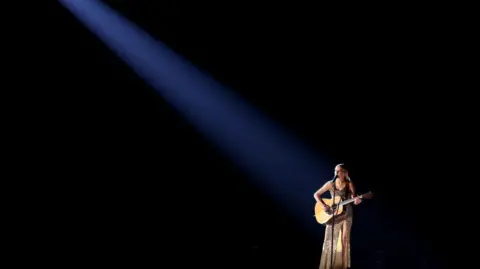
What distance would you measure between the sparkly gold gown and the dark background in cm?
156

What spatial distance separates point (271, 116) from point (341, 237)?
2889mm

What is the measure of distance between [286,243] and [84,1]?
5161mm

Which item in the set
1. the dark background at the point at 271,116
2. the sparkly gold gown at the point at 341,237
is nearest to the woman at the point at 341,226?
the sparkly gold gown at the point at 341,237

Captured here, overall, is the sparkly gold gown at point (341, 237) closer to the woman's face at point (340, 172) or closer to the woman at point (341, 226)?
the woman at point (341, 226)

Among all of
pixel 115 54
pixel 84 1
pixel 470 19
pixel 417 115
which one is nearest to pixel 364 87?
pixel 417 115

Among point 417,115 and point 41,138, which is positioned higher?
point 417,115

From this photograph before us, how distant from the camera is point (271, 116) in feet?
25.4

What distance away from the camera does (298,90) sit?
7.50 metres

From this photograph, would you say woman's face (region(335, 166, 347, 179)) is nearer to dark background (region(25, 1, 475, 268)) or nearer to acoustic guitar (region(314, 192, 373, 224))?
acoustic guitar (region(314, 192, 373, 224))

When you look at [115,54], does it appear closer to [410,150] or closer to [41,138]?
[41,138]

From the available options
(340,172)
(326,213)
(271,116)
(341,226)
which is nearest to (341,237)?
(341,226)

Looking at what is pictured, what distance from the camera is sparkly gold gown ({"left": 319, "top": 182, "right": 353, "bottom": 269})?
5.29 metres

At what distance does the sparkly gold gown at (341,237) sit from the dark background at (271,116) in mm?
1556

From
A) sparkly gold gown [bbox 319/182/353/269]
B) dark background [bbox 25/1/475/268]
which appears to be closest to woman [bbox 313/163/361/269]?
sparkly gold gown [bbox 319/182/353/269]
